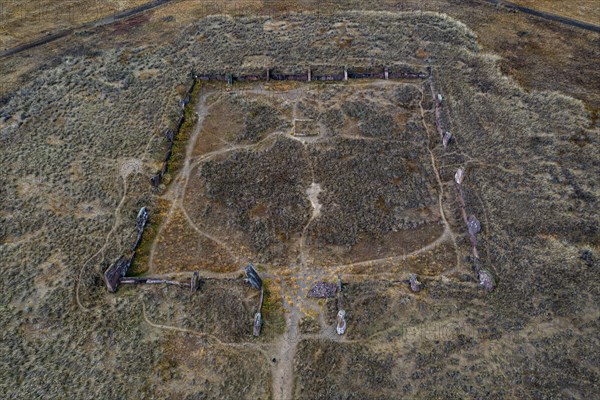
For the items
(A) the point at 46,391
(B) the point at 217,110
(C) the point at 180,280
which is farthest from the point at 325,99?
(A) the point at 46,391

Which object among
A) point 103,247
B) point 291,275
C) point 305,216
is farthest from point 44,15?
point 291,275

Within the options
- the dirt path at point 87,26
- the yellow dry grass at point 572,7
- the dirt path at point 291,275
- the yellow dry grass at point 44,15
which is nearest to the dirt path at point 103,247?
the dirt path at point 291,275

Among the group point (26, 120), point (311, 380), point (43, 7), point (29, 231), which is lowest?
point (311, 380)

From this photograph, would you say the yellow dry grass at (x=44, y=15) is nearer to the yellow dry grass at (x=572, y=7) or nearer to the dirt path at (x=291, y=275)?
the dirt path at (x=291, y=275)

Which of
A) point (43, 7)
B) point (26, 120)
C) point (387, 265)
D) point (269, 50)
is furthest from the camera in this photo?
point (43, 7)

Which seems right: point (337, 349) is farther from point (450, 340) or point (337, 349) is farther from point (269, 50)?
point (269, 50)

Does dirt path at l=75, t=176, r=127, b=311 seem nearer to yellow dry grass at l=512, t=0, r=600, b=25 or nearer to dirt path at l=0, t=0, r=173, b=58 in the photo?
dirt path at l=0, t=0, r=173, b=58

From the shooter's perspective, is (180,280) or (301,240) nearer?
(180,280)

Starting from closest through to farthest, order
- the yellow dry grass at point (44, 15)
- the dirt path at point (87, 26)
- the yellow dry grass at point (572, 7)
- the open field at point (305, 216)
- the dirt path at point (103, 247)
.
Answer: the open field at point (305, 216) < the dirt path at point (103, 247) < the dirt path at point (87, 26) < the yellow dry grass at point (44, 15) < the yellow dry grass at point (572, 7)

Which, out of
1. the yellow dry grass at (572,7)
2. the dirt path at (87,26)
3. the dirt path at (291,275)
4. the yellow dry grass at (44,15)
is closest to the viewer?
the dirt path at (291,275)
